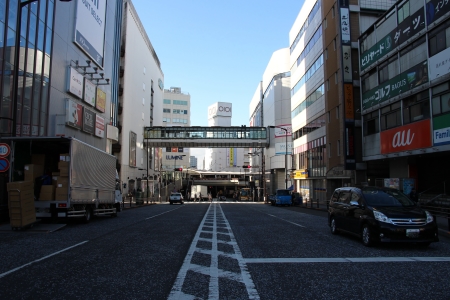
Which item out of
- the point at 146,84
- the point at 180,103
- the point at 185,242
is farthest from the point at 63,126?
the point at 180,103

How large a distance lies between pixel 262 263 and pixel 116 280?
119 inches

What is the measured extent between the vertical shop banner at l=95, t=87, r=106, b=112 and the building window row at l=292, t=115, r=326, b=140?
81.3ft

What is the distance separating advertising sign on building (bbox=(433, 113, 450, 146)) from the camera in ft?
65.0

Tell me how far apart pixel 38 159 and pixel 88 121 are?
20230mm

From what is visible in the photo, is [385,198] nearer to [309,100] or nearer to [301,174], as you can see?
[309,100]

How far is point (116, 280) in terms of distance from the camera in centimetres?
629

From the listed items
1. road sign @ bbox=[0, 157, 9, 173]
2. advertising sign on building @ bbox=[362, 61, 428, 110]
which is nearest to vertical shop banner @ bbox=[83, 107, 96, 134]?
road sign @ bbox=[0, 157, 9, 173]

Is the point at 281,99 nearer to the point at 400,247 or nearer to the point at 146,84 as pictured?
the point at 146,84

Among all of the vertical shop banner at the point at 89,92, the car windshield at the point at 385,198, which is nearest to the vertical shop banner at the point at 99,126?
the vertical shop banner at the point at 89,92

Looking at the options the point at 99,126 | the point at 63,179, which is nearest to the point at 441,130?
the point at 63,179

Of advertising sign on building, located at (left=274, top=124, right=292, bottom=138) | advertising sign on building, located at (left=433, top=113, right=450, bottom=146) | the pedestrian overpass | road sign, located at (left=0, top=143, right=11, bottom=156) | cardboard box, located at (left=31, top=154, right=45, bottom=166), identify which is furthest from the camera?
the pedestrian overpass

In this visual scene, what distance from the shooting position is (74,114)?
31.8m

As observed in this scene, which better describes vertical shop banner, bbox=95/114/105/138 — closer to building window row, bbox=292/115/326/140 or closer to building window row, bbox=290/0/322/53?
building window row, bbox=292/115/326/140

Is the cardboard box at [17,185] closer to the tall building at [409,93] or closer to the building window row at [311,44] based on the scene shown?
the tall building at [409,93]
